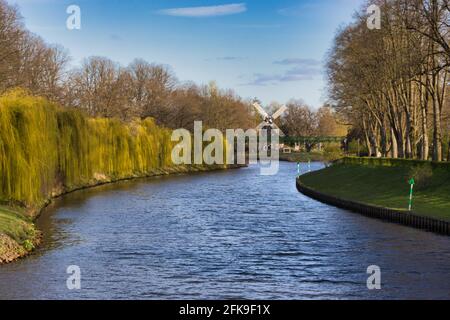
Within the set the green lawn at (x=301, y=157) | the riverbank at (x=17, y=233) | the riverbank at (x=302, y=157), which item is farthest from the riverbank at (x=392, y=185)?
the green lawn at (x=301, y=157)

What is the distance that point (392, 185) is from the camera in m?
48.0

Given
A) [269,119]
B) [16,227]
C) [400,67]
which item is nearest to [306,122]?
[269,119]

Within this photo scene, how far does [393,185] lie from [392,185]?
0.13m

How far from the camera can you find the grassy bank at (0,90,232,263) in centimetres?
3130

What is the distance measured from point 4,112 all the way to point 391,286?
22953 millimetres

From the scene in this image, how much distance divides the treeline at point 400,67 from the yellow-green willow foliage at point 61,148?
24.3 meters

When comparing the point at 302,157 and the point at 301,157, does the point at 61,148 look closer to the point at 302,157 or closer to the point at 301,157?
the point at 302,157

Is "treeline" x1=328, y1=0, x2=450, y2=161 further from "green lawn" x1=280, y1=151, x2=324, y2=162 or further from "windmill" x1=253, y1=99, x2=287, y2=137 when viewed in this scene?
"windmill" x1=253, y1=99, x2=287, y2=137

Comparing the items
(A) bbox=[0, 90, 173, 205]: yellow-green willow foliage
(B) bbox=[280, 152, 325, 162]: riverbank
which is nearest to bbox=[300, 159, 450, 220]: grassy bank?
(A) bbox=[0, 90, 173, 205]: yellow-green willow foliage

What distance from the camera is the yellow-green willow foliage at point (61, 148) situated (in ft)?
116

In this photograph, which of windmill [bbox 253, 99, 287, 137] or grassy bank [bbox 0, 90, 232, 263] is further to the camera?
windmill [bbox 253, 99, 287, 137]

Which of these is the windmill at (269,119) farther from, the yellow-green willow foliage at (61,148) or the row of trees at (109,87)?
the yellow-green willow foliage at (61,148)

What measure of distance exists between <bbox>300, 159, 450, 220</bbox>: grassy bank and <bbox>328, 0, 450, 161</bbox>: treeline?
11.6ft

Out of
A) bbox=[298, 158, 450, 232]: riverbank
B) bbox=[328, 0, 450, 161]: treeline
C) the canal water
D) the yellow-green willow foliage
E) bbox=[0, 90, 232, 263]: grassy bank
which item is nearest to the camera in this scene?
the canal water
